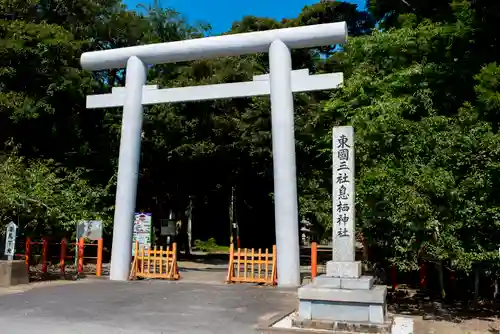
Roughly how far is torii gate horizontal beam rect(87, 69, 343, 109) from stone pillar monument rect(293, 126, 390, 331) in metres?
4.84

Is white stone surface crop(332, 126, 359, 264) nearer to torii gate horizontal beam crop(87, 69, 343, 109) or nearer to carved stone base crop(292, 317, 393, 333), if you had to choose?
carved stone base crop(292, 317, 393, 333)

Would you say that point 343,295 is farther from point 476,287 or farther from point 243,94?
point 243,94

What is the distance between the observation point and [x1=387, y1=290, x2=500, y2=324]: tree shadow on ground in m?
8.88

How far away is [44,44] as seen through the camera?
17.8 m

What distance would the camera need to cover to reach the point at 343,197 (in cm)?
825

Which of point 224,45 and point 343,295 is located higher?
point 224,45

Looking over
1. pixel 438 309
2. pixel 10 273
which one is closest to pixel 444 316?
pixel 438 309

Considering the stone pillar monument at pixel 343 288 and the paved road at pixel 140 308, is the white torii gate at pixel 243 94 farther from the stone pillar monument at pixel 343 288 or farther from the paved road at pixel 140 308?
the stone pillar monument at pixel 343 288

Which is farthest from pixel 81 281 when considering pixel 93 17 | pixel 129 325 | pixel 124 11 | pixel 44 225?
pixel 124 11

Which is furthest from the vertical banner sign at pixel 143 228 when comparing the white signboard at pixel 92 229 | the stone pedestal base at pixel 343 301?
the stone pedestal base at pixel 343 301

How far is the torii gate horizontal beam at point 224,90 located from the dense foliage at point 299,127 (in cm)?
95

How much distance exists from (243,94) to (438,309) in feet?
23.8

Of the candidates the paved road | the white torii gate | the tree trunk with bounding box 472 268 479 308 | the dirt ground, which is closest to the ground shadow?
the white torii gate

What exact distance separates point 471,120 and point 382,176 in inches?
73.2
